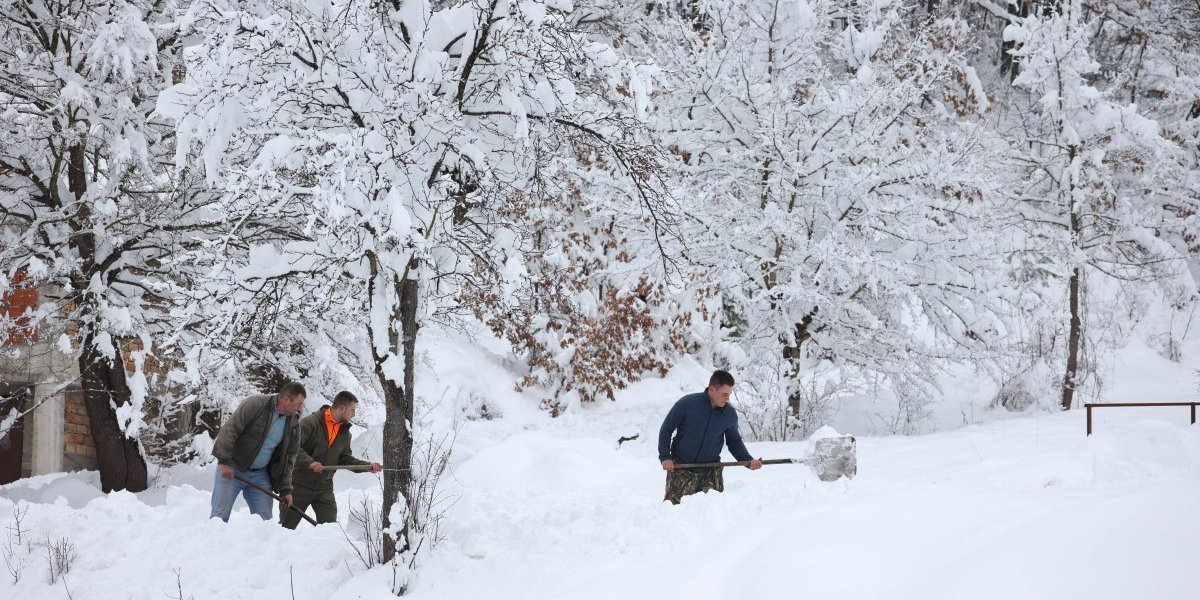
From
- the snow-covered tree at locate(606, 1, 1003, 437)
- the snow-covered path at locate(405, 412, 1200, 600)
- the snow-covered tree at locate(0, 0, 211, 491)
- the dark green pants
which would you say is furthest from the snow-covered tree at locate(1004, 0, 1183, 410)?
the snow-covered tree at locate(0, 0, 211, 491)

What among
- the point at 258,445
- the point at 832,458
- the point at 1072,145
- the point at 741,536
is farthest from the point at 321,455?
the point at 1072,145

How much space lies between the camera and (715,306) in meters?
13.3

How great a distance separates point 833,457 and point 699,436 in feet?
4.14

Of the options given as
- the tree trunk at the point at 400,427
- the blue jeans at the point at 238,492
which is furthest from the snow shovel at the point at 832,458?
the blue jeans at the point at 238,492

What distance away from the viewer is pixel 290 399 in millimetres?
7914

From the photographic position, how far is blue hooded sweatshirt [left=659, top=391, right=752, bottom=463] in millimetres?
7594

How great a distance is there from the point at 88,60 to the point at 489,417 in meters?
9.92

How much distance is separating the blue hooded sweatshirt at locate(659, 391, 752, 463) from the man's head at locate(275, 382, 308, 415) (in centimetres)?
306

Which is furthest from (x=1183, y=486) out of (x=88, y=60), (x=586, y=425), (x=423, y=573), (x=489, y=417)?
(x=489, y=417)

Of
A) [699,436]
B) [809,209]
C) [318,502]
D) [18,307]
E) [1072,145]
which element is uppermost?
[1072,145]

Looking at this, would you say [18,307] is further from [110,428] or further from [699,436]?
[699,436]

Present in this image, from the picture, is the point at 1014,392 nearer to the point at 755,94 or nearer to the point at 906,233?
the point at 906,233

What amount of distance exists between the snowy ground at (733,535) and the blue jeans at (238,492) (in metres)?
0.22

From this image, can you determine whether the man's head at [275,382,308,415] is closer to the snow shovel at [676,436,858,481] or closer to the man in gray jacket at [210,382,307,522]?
the man in gray jacket at [210,382,307,522]
